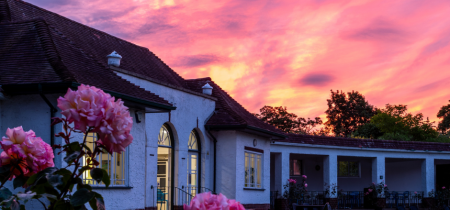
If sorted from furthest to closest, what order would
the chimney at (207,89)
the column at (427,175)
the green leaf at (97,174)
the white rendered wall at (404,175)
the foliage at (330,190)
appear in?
the white rendered wall at (404,175)
the column at (427,175)
the foliage at (330,190)
the chimney at (207,89)
the green leaf at (97,174)

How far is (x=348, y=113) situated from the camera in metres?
60.0

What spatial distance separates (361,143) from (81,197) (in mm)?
22573

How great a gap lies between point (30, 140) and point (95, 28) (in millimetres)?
13622

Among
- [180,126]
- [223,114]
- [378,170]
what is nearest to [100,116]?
[180,126]

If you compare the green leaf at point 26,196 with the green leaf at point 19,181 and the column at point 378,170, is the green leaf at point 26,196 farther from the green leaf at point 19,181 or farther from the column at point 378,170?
the column at point 378,170

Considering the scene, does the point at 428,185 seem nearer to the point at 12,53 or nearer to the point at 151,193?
the point at 151,193

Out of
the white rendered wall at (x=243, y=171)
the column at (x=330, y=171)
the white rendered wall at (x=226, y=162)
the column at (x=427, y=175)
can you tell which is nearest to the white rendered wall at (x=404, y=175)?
the column at (x=427, y=175)

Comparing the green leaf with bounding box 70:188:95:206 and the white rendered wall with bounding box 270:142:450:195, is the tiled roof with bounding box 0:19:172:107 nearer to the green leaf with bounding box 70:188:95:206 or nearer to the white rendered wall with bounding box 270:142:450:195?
the green leaf with bounding box 70:188:95:206

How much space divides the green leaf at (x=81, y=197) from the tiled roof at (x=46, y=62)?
21.8 feet

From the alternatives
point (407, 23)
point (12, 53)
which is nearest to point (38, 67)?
point (12, 53)

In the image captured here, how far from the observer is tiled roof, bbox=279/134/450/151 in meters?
22.0

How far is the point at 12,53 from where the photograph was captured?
1005cm

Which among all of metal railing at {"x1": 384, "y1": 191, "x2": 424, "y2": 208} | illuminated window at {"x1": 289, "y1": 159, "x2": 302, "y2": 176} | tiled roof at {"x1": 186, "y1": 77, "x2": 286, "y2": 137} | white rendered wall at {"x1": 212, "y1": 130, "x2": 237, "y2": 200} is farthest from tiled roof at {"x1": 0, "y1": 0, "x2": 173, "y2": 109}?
metal railing at {"x1": 384, "y1": 191, "x2": 424, "y2": 208}

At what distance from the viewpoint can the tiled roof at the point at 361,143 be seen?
2202 centimetres
